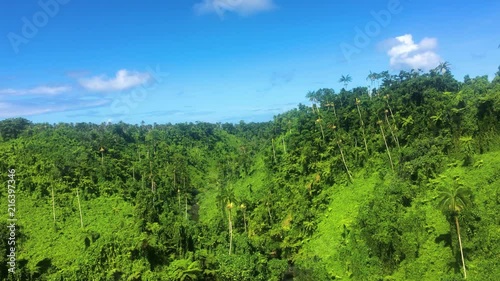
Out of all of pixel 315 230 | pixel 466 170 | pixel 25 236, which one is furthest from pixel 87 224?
pixel 466 170

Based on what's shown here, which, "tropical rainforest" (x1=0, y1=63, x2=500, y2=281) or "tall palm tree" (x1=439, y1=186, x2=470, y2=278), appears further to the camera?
"tropical rainforest" (x1=0, y1=63, x2=500, y2=281)

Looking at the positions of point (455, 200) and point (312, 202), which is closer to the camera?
point (455, 200)

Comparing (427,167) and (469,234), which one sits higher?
(427,167)

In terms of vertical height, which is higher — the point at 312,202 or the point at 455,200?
the point at 455,200

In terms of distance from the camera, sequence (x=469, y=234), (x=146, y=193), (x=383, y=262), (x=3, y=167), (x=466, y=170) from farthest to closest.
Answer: (x=146, y=193), (x=3, y=167), (x=466, y=170), (x=383, y=262), (x=469, y=234)

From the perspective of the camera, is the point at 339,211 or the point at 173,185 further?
the point at 173,185

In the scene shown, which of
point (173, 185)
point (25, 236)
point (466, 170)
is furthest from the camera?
point (173, 185)

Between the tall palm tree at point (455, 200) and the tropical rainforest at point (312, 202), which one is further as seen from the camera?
the tropical rainforest at point (312, 202)

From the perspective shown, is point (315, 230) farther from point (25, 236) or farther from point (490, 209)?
point (25, 236)
